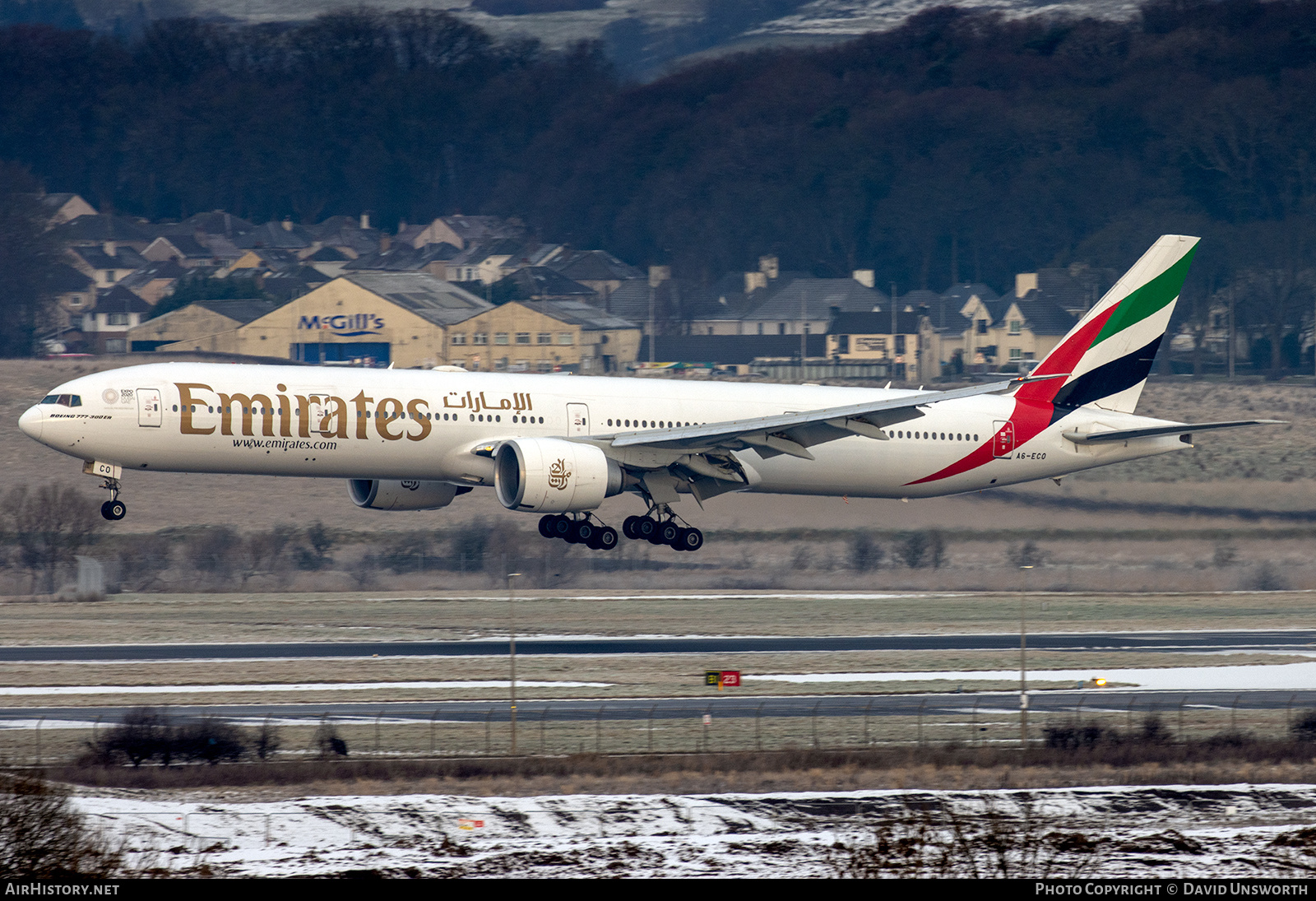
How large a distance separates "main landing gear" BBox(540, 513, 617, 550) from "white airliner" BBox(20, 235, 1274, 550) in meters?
0.07

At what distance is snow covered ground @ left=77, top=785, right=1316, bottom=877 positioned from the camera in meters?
26.4

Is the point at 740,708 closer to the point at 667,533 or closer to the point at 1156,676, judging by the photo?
the point at 1156,676

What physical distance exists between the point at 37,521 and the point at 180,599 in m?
10.1

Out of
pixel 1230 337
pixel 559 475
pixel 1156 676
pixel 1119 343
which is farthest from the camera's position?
pixel 1230 337

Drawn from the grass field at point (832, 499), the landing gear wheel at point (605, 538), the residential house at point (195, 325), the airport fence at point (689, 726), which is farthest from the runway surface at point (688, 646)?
the residential house at point (195, 325)

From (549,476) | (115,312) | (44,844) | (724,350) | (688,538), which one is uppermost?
(115,312)

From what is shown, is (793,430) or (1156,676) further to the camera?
(793,430)

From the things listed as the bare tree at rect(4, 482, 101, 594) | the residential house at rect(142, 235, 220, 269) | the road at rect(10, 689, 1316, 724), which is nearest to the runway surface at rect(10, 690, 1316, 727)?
the road at rect(10, 689, 1316, 724)

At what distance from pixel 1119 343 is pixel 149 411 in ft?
97.9

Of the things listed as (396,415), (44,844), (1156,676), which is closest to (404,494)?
(396,415)

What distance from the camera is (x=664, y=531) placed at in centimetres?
5156

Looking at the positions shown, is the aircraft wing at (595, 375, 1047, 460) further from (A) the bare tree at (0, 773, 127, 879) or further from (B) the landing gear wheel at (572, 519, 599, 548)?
(A) the bare tree at (0, 773, 127, 879)

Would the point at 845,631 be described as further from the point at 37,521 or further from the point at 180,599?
the point at 37,521
